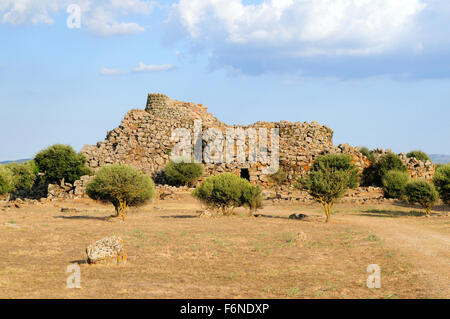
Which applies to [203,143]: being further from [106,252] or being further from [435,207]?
[106,252]

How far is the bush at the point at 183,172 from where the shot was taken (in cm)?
4400

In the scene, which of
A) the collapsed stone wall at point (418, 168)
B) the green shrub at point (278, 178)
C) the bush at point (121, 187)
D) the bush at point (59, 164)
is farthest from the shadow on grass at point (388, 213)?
the bush at point (59, 164)

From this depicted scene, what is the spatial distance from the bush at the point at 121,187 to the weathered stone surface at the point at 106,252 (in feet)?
35.6

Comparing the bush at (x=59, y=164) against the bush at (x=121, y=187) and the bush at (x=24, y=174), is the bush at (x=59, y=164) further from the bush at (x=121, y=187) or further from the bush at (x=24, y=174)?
the bush at (x=121, y=187)

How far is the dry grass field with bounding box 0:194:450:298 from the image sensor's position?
10.5m

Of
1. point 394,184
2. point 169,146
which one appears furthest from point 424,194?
point 169,146

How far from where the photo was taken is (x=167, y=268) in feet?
42.2

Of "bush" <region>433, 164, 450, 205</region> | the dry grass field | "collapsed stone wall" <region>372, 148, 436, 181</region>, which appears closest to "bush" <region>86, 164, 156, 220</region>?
the dry grass field

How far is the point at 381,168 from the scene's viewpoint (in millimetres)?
44312

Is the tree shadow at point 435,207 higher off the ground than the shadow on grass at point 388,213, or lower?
higher

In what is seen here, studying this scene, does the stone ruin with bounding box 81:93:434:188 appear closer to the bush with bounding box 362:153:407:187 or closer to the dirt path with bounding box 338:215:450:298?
the bush with bounding box 362:153:407:187

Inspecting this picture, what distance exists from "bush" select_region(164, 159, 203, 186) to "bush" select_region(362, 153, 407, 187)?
590 inches
